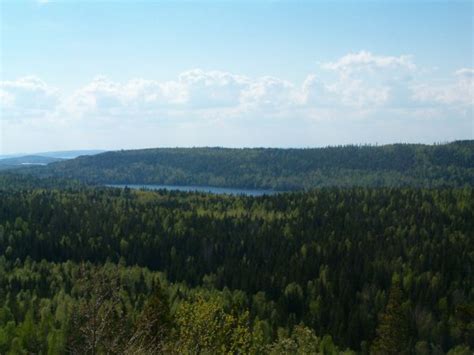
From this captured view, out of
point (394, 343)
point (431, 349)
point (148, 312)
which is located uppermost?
point (148, 312)

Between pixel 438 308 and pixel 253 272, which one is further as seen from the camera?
pixel 253 272

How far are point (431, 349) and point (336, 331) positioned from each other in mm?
23209

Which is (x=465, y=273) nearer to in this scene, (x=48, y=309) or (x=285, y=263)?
(x=285, y=263)

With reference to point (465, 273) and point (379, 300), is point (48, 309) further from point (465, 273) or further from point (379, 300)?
point (465, 273)

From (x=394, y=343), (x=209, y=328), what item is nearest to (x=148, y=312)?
(x=209, y=328)

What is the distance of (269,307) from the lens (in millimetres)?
160375

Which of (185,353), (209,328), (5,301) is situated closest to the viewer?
(185,353)

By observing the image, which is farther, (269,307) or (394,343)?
(269,307)

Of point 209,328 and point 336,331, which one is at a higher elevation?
point 209,328

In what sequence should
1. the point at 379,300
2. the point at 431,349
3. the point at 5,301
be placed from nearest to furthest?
the point at 431,349, the point at 5,301, the point at 379,300

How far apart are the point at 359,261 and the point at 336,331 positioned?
174 feet

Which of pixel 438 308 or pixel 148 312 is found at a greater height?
pixel 148 312

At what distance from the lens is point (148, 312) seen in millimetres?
92875

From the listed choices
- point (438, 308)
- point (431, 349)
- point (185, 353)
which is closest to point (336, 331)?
point (431, 349)
